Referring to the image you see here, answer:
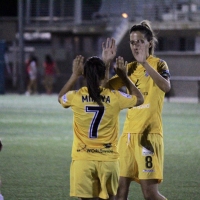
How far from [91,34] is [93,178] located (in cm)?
3671

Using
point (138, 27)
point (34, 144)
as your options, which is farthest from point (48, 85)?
point (138, 27)

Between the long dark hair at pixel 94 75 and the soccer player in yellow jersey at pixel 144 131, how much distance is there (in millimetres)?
660

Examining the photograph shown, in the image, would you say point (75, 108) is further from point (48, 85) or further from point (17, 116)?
point (48, 85)

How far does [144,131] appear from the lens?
6520 millimetres

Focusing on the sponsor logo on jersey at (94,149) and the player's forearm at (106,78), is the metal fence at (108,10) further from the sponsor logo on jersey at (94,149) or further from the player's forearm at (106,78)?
the sponsor logo on jersey at (94,149)

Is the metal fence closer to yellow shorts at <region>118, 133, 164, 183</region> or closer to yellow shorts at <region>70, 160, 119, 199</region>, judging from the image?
yellow shorts at <region>118, 133, 164, 183</region>

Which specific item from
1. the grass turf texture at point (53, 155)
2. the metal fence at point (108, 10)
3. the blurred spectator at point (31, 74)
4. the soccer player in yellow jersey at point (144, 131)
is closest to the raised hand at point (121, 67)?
the soccer player in yellow jersey at point (144, 131)

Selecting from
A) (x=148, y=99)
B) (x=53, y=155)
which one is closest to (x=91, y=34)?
(x=53, y=155)

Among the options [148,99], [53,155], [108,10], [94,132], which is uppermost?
[148,99]

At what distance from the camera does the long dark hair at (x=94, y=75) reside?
5801 mm

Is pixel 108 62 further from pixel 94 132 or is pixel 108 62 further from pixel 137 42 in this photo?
pixel 94 132

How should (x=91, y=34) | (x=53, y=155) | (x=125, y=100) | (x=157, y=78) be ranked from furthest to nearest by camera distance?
1. (x=91, y=34)
2. (x=53, y=155)
3. (x=157, y=78)
4. (x=125, y=100)

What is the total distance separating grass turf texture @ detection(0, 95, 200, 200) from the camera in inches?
358

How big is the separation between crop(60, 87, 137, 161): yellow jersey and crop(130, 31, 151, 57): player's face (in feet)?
1.93
